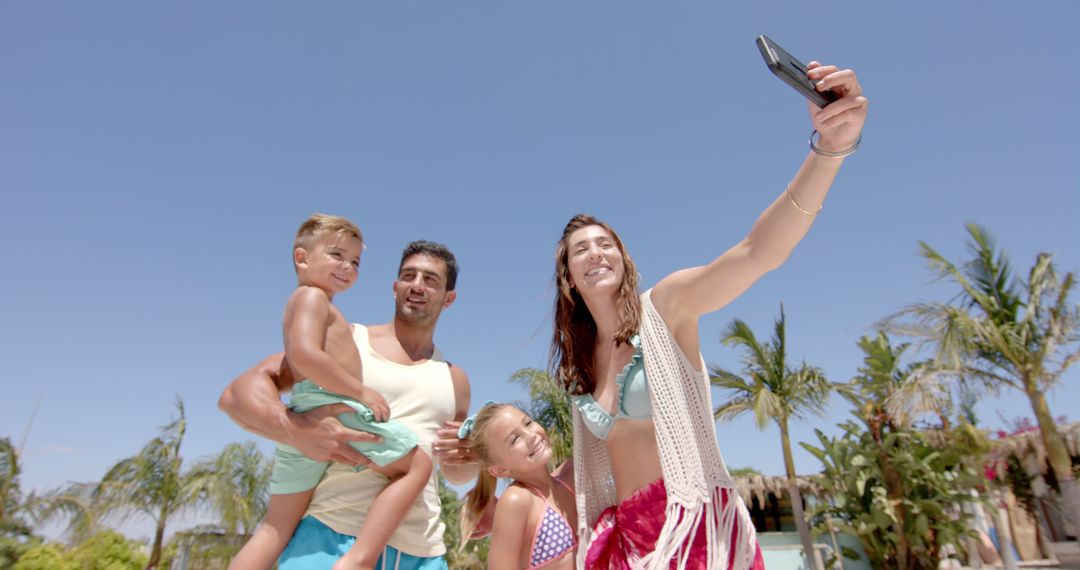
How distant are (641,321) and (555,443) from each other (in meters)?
14.8

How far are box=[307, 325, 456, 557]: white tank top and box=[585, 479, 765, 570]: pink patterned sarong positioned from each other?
74 cm

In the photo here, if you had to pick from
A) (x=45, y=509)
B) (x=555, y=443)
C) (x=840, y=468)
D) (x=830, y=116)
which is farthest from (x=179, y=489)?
(x=830, y=116)

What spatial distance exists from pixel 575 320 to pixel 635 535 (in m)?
0.92

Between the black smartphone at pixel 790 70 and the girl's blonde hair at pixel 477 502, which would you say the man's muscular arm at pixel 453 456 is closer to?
the girl's blonde hair at pixel 477 502

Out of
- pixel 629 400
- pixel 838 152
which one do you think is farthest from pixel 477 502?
pixel 838 152

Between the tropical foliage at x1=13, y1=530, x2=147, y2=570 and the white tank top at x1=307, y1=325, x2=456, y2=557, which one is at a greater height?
the white tank top at x1=307, y1=325, x2=456, y2=557

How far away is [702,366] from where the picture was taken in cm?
207

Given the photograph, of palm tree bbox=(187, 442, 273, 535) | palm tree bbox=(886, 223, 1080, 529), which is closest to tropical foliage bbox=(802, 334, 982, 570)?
palm tree bbox=(886, 223, 1080, 529)

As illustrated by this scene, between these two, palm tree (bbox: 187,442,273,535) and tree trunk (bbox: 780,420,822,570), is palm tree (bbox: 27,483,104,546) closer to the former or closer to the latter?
palm tree (bbox: 187,442,273,535)

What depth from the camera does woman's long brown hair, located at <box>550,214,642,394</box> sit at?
237cm

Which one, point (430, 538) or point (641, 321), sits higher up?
point (641, 321)

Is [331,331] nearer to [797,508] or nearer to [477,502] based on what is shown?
[477,502]

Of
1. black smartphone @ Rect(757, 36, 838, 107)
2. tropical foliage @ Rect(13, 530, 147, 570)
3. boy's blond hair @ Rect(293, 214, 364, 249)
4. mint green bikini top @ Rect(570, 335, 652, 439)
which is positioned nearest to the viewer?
black smartphone @ Rect(757, 36, 838, 107)

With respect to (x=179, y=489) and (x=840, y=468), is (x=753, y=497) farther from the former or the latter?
(x=179, y=489)
